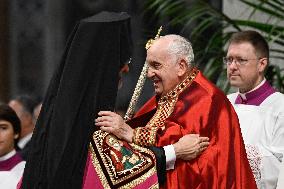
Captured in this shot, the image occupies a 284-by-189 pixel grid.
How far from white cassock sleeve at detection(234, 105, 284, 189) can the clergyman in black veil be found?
1.06 m

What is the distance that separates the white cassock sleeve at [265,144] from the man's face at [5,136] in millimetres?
1620

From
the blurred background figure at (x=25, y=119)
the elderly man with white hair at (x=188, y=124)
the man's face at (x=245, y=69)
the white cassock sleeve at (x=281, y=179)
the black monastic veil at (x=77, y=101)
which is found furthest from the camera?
the blurred background figure at (x=25, y=119)

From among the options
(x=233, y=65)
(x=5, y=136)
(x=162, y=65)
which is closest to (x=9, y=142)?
(x=5, y=136)

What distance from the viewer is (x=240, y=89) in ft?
20.3

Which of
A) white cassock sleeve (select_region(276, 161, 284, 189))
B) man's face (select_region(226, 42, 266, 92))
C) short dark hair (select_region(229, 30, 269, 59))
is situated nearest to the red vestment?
white cassock sleeve (select_region(276, 161, 284, 189))

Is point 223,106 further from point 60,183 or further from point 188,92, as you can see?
point 60,183

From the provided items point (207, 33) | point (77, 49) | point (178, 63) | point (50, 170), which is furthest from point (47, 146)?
point (207, 33)

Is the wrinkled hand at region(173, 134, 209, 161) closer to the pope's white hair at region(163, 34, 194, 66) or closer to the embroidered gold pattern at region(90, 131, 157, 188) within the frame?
the embroidered gold pattern at region(90, 131, 157, 188)

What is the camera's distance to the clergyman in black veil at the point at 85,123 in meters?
4.85

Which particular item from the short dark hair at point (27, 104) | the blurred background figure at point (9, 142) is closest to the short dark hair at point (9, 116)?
the blurred background figure at point (9, 142)

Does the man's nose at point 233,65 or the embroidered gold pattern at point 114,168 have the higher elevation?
the man's nose at point 233,65

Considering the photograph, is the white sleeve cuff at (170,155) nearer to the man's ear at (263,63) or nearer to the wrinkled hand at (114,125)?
the wrinkled hand at (114,125)

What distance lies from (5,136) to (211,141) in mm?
2044

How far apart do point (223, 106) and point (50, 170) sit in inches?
37.6
